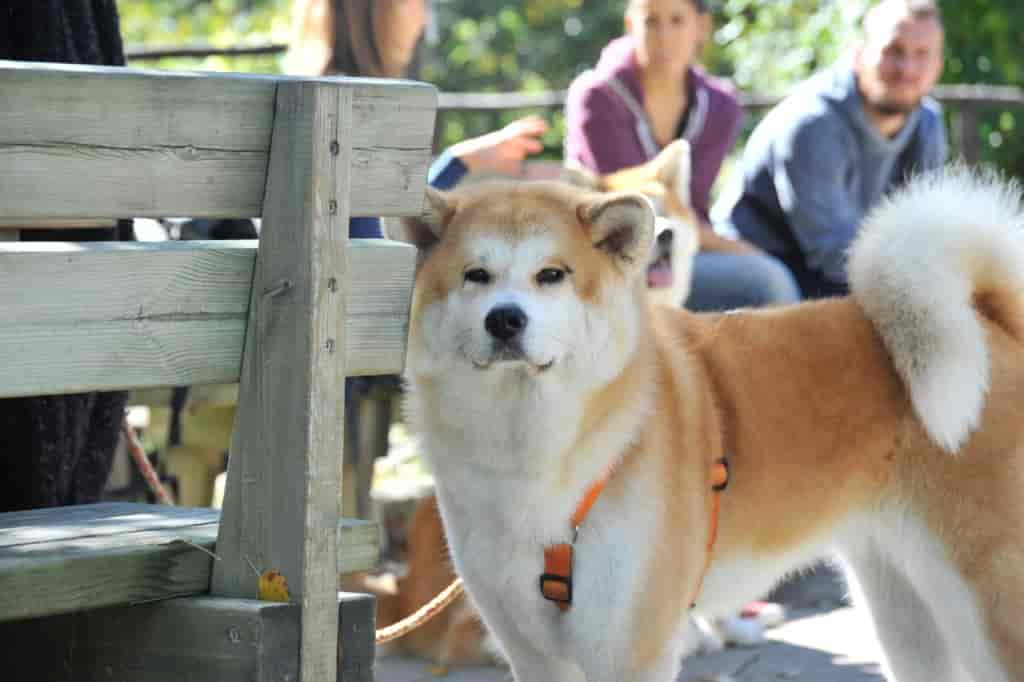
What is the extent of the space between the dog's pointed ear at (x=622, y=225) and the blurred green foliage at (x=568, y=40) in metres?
2.28

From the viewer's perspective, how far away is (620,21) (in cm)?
1439

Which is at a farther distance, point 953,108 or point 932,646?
point 953,108

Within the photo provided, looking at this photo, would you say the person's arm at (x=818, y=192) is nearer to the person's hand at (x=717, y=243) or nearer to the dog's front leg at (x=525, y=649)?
the person's hand at (x=717, y=243)

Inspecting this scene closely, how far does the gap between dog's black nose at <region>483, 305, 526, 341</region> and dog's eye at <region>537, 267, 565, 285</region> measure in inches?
5.4

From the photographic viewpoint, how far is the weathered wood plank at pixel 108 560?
1968 mm

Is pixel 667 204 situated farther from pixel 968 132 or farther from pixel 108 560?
pixel 968 132

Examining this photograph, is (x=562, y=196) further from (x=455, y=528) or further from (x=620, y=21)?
(x=620, y=21)

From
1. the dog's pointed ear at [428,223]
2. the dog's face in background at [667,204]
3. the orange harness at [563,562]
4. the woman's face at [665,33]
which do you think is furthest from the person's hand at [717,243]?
the orange harness at [563,562]

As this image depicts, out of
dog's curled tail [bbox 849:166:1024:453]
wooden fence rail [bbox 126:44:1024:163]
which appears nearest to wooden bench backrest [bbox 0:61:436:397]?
dog's curled tail [bbox 849:166:1024:453]

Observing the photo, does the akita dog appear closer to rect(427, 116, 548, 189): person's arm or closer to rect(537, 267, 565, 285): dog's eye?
rect(537, 267, 565, 285): dog's eye

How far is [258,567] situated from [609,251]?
1.15 m

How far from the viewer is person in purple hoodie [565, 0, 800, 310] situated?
16.0ft

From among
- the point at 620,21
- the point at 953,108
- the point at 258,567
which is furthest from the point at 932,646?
the point at 620,21

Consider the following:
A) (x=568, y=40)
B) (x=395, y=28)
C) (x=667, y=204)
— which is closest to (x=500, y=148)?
(x=395, y=28)
